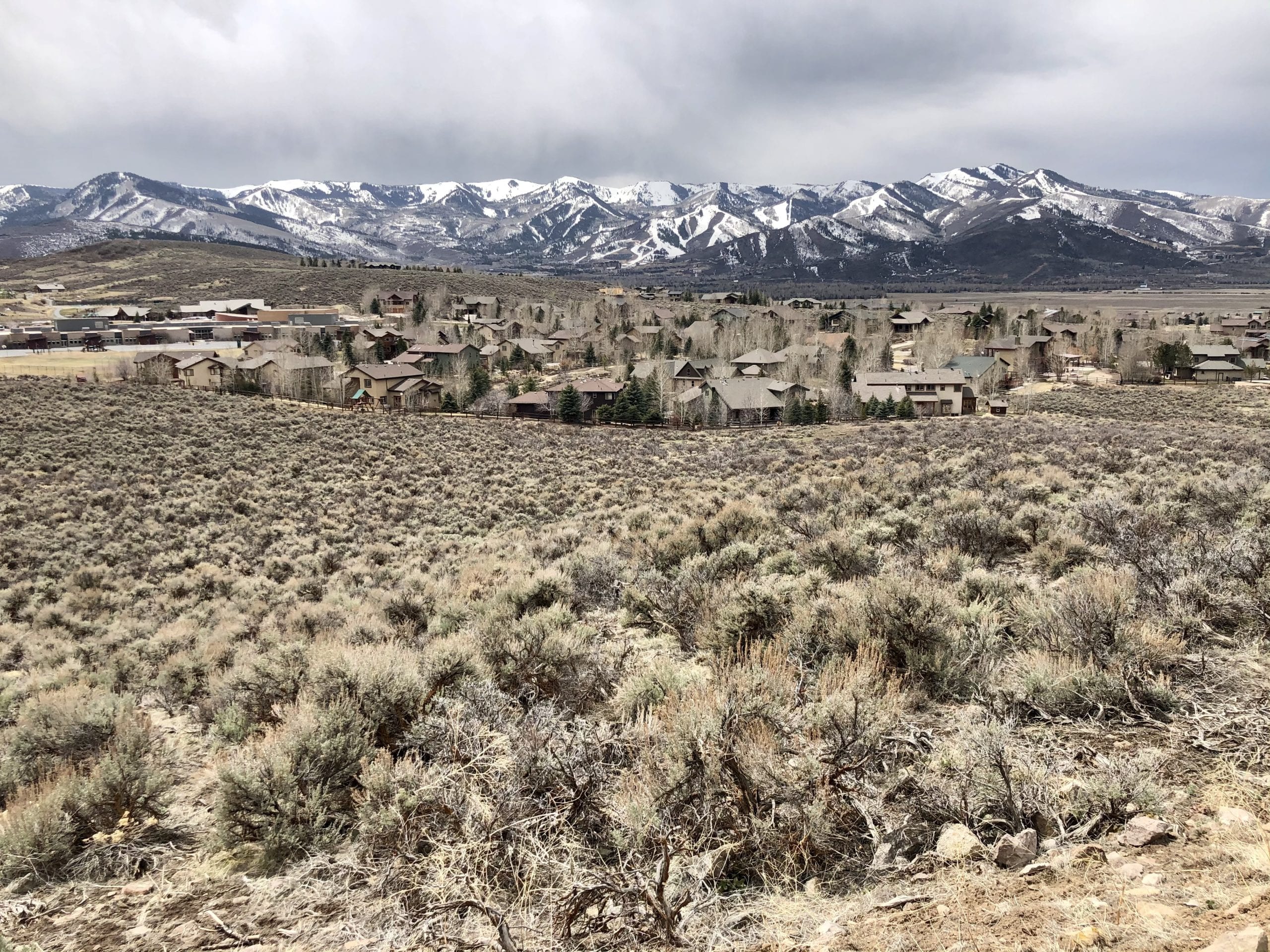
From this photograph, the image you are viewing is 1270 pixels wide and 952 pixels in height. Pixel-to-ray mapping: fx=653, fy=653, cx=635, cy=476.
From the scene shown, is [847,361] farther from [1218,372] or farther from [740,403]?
[1218,372]

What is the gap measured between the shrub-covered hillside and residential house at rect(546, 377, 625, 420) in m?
45.2

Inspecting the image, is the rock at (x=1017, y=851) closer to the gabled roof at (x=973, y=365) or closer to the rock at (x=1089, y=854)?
the rock at (x=1089, y=854)

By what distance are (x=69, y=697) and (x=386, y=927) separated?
5231 millimetres

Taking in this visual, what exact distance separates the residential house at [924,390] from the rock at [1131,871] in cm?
5684

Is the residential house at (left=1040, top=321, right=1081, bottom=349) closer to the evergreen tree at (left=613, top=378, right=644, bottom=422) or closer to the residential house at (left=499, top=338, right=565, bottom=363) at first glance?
the evergreen tree at (left=613, top=378, right=644, bottom=422)

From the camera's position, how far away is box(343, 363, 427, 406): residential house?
6062 centimetres

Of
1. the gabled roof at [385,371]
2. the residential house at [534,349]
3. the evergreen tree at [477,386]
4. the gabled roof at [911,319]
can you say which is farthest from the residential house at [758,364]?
the gabled roof at [911,319]

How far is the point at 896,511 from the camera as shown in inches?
440

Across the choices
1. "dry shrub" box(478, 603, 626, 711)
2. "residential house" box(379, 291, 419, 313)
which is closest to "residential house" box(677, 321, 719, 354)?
"residential house" box(379, 291, 419, 313)

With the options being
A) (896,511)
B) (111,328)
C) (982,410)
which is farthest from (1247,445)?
(111,328)

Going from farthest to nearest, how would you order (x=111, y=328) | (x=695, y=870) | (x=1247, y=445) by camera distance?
(x=111, y=328), (x=1247, y=445), (x=695, y=870)

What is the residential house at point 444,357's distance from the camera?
225 ft

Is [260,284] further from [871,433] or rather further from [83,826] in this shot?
[83,826]

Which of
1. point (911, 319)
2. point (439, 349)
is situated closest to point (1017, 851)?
point (439, 349)
